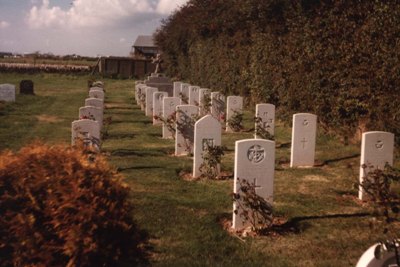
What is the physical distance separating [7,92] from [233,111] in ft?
41.3

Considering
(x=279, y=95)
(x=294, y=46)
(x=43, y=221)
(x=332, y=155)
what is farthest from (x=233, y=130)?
(x=43, y=221)

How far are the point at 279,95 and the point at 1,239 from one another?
41.7ft

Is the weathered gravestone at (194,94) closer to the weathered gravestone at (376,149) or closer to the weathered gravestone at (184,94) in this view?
the weathered gravestone at (184,94)

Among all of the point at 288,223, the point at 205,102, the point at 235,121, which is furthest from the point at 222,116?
the point at 288,223

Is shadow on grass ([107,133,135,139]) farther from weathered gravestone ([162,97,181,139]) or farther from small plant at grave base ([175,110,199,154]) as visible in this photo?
small plant at grave base ([175,110,199,154])

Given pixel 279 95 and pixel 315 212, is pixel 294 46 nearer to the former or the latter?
pixel 279 95

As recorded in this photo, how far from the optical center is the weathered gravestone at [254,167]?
21.0 feet

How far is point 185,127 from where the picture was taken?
11578mm

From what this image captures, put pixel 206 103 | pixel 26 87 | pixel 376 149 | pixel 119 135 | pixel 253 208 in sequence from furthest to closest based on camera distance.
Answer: pixel 26 87 < pixel 206 103 < pixel 119 135 < pixel 376 149 < pixel 253 208

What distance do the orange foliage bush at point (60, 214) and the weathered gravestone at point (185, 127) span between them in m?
6.95

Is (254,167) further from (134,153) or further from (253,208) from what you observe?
(134,153)

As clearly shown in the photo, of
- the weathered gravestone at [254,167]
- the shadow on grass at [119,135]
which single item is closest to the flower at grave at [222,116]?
the shadow on grass at [119,135]

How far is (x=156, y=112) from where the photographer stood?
55.0 feet

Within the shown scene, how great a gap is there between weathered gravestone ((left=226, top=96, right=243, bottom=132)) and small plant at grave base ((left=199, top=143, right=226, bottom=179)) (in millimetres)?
5722
